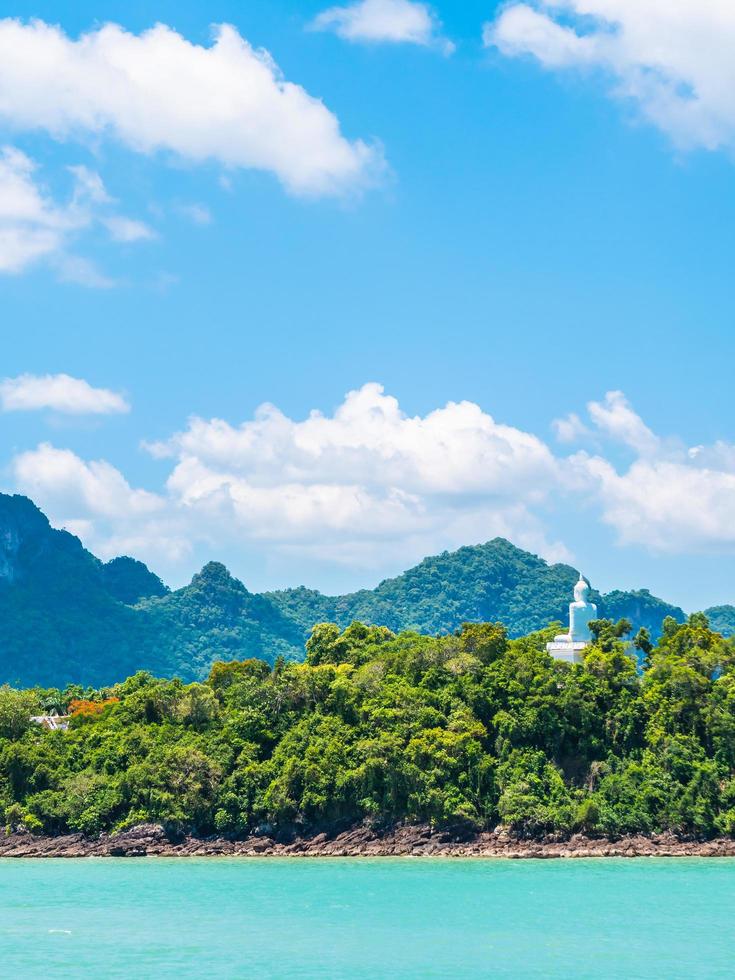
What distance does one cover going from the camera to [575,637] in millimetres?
59438

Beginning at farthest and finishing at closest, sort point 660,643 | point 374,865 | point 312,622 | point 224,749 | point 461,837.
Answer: point 312,622 → point 660,643 → point 224,749 → point 461,837 → point 374,865

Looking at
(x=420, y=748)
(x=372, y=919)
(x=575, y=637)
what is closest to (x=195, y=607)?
(x=575, y=637)

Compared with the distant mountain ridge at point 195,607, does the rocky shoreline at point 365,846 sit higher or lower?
lower

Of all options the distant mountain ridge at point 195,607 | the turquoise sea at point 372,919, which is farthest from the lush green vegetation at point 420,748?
the distant mountain ridge at point 195,607

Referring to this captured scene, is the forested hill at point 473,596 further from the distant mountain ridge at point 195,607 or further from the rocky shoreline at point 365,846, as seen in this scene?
the rocky shoreline at point 365,846

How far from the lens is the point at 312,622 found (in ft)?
572

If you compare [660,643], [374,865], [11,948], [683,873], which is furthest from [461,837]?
[11,948]

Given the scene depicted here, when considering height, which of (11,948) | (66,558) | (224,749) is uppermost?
(66,558)

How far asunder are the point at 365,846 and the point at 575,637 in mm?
16222

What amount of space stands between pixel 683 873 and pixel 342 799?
12.6 metres

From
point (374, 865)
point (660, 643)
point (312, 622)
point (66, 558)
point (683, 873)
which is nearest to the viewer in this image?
point (683, 873)

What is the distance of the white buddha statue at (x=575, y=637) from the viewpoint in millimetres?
57094

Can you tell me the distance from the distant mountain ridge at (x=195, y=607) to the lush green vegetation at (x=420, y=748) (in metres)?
82.0

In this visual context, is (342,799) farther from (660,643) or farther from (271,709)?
(660,643)
